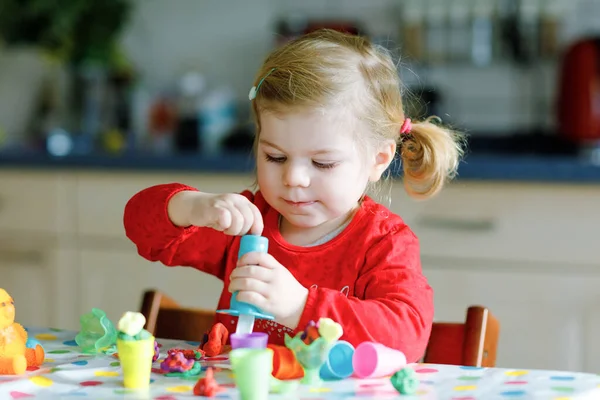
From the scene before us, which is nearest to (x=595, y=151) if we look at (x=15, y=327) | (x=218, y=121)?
(x=218, y=121)

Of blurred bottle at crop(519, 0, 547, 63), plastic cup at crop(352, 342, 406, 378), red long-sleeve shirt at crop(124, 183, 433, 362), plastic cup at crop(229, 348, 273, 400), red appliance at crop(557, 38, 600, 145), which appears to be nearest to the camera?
plastic cup at crop(229, 348, 273, 400)

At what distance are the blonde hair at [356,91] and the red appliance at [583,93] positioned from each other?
1059 millimetres

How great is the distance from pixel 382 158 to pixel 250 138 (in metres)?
1.32

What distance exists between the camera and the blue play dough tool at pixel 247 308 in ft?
2.88

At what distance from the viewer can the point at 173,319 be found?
121cm

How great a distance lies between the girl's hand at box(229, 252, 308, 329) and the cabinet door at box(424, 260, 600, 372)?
1.14m

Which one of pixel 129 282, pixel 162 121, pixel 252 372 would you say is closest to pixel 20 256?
pixel 129 282

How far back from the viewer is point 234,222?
94 cm

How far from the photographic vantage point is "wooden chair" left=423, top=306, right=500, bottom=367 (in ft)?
3.41

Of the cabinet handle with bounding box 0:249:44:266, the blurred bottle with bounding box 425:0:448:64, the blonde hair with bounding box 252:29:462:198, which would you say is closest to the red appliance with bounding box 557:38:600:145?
the blurred bottle with bounding box 425:0:448:64

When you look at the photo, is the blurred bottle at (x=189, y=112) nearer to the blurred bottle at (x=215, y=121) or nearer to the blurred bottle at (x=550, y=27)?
the blurred bottle at (x=215, y=121)

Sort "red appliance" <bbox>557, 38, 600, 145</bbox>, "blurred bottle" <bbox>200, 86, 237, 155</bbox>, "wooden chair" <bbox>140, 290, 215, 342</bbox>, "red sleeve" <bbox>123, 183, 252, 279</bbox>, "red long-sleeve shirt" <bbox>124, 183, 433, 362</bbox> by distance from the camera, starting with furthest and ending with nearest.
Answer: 1. "blurred bottle" <bbox>200, 86, 237, 155</bbox>
2. "red appliance" <bbox>557, 38, 600, 145</bbox>
3. "wooden chair" <bbox>140, 290, 215, 342</bbox>
4. "red sleeve" <bbox>123, 183, 252, 279</bbox>
5. "red long-sleeve shirt" <bbox>124, 183, 433, 362</bbox>

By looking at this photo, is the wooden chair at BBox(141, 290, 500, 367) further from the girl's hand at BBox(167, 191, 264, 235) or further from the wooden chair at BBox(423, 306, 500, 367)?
the girl's hand at BBox(167, 191, 264, 235)

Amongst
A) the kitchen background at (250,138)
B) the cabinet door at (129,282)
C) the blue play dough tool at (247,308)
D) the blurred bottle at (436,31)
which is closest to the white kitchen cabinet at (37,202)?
the kitchen background at (250,138)
